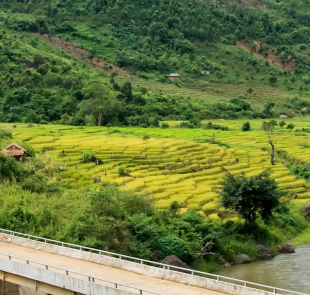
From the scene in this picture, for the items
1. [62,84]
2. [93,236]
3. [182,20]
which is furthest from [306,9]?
[93,236]

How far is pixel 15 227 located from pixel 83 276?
1128 centimetres

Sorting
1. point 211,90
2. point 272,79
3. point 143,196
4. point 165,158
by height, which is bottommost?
point 165,158

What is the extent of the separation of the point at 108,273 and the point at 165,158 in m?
31.3

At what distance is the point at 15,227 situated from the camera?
96.8 ft

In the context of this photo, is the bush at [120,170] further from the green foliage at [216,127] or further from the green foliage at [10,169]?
the green foliage at [216,127]

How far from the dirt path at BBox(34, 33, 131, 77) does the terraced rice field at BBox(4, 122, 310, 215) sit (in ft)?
143

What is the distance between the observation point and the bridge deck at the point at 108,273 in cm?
1819

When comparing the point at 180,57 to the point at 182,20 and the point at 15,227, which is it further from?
the point at 15,227

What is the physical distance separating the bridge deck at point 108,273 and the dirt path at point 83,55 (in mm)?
84660

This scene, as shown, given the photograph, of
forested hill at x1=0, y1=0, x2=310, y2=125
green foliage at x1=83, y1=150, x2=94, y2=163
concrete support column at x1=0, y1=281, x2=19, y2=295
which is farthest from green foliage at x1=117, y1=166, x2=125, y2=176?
forested hill at x1=0, y1=0, x2=310, y2=125

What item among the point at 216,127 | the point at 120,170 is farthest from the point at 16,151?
the point at 216,127

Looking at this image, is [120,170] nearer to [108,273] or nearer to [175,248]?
[175,248]

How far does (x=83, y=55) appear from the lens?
109688 millimetres

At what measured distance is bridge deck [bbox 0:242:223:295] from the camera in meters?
18.2
